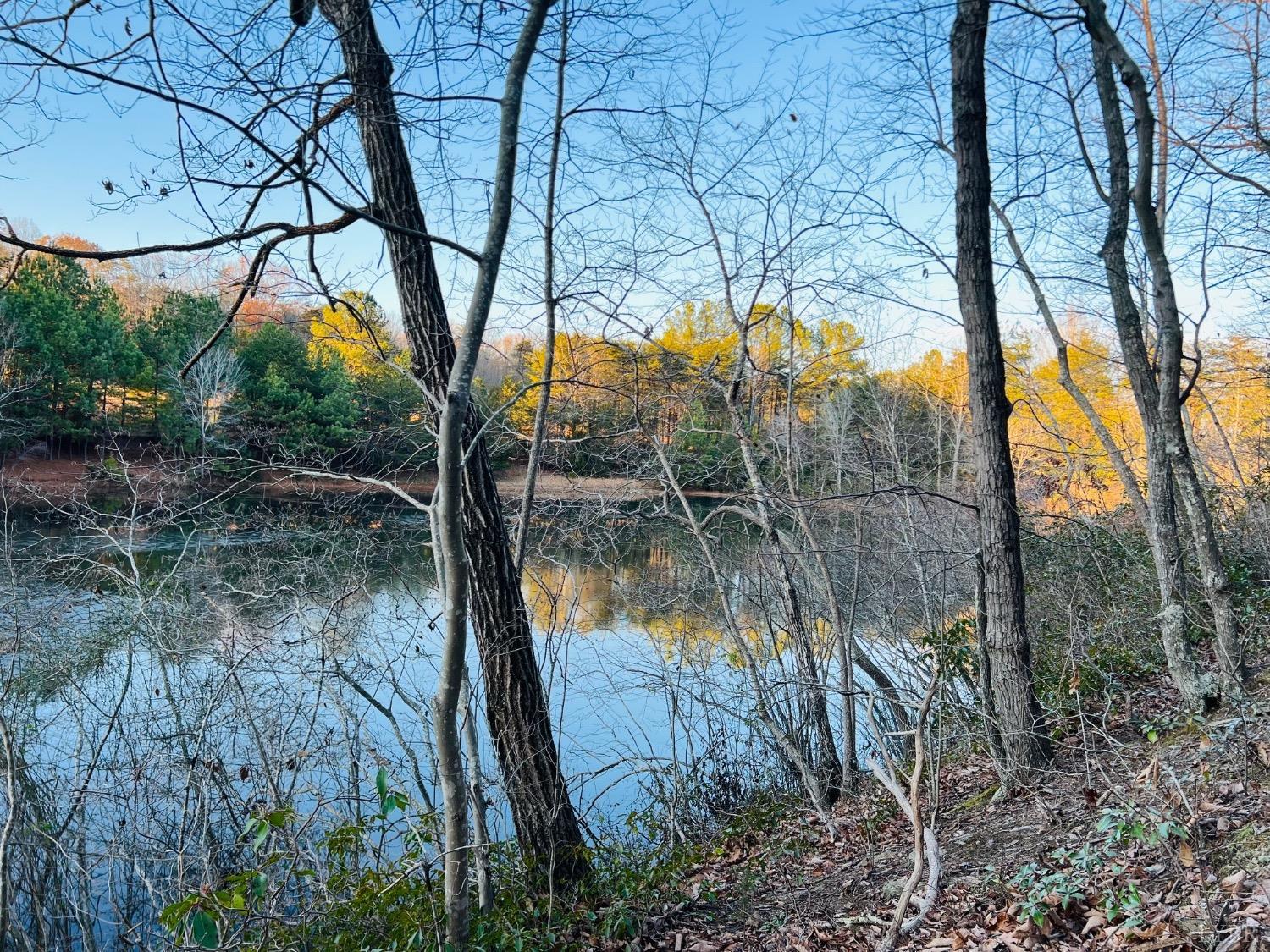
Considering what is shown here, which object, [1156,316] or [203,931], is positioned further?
→ [1156,316]

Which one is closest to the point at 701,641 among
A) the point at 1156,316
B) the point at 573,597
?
the point at 573,597

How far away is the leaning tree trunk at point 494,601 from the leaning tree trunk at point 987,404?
2647 mm

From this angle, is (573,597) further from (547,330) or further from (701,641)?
(547,330)

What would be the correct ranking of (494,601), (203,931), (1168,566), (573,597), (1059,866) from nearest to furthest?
(203,931), (1059,866), (494,601), (1168,566), (573,597)

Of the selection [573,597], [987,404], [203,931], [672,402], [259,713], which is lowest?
[259,713]

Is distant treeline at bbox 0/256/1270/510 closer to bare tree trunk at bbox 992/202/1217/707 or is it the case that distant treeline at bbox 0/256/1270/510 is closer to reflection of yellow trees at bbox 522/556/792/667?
reflection of yellow trees at bbox 522/556/792/667

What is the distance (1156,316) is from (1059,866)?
3883mm

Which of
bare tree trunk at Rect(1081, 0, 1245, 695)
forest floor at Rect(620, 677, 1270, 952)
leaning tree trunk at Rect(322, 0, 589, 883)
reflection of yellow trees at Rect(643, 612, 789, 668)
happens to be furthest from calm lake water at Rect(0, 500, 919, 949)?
bare tree trunk at Rect(1081, 0, 1245, 695)

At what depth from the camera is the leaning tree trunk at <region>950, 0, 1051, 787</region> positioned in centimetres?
443

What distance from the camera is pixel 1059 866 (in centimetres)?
316

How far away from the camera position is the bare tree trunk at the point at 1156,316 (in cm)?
479

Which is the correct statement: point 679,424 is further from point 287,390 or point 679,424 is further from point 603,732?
point 287,390

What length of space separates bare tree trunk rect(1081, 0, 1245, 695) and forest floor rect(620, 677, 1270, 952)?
0.63 m

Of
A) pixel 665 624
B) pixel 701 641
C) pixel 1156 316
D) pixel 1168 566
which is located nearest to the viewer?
pixel 1168 566
